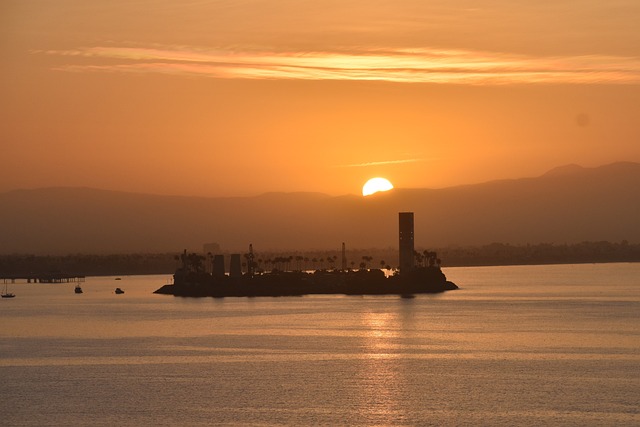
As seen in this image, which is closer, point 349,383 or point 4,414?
point 4,414

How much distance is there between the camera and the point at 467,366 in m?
96.8

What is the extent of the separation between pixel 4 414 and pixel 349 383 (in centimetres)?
2718

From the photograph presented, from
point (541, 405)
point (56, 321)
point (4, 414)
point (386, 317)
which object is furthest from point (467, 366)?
point (56, 321)

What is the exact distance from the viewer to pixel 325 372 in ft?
306

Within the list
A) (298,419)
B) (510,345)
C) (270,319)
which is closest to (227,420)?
(298,419)

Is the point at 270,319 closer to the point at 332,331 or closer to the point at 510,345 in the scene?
the point at 332,331

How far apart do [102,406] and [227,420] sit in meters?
12.0

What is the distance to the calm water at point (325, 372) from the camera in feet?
233

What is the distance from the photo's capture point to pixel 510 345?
→ 117375 mm

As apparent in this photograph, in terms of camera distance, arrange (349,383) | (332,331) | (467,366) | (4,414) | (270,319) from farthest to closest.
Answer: (270,319), (332,331), (467,366), (349,383), (4,414)

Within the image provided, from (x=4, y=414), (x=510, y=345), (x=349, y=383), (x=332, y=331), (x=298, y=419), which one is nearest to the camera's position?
(x=298, y=419)

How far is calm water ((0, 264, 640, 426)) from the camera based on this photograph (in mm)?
71000

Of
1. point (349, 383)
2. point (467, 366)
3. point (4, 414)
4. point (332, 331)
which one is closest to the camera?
point (4, 414)

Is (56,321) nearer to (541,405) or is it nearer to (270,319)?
(270,319)
